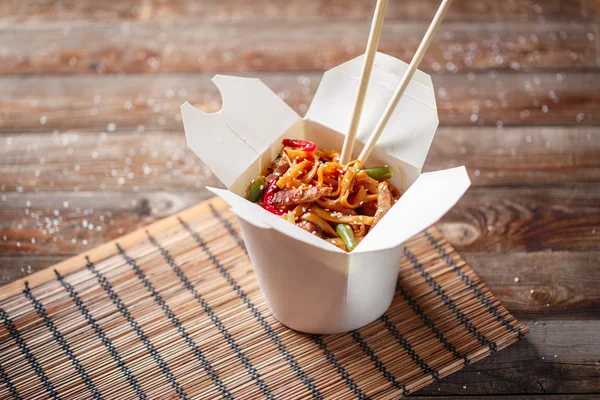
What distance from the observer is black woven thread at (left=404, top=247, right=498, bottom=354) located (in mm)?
1508

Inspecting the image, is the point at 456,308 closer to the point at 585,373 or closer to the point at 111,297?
the point at 585,373

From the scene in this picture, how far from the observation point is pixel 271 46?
2443mm

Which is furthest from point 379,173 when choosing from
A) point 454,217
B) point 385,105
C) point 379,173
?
point 454,217

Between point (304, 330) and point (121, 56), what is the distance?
4.59 feet

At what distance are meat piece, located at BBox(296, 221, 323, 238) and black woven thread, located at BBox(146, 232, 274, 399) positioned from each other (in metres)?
0.37

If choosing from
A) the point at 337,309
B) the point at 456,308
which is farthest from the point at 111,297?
the point at 456,308

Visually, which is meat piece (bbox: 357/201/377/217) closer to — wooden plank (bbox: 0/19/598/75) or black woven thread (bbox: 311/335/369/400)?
black woven thread (bbox: 311/335/369/400)

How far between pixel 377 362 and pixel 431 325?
0.17 metres

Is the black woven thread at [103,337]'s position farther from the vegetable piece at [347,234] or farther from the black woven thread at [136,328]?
the vegetable piece at [347,234]

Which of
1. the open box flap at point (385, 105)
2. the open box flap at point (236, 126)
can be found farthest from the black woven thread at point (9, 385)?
the open box flap at point (385, 105)

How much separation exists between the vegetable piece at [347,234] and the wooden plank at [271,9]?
1406mm

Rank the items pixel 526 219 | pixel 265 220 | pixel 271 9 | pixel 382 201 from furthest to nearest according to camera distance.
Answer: pixel 271 9
pixel 526 219
pixel 382 201
pixel 265 220

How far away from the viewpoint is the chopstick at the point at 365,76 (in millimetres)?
1247

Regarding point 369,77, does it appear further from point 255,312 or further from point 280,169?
point 255,312
